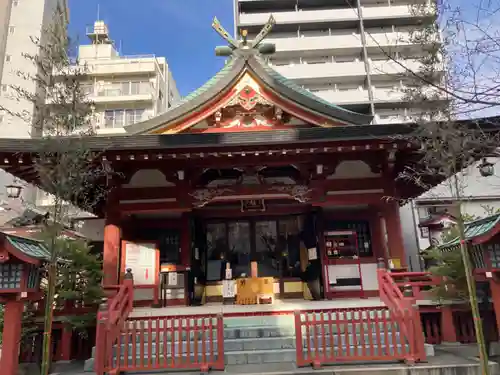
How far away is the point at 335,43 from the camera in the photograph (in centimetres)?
4159

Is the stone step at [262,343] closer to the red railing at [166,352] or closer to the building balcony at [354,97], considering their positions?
the red railing at [166,352]

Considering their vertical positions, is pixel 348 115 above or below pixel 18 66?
A: below

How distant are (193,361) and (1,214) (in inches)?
695

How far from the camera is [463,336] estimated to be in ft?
28.6

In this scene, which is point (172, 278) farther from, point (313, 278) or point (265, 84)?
point (265, 84)

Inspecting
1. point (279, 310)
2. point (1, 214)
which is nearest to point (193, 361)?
point (279, 310)

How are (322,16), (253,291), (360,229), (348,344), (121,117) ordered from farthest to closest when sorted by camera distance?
(322,16) < (121,117) < (360,229) < (253,291) < (348,344)

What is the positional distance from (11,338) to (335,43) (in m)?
41.5

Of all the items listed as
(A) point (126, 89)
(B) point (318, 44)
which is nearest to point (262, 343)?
(A) point (126, 89)

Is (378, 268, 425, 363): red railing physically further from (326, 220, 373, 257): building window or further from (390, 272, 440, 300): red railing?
(326, 220, 373, 257): building window

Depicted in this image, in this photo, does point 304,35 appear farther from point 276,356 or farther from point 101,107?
point 276,356

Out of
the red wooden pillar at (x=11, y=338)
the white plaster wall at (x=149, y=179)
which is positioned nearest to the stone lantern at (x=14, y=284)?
the red wooden pillar at (x=11, y=338)

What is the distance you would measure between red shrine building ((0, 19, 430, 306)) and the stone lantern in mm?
2828

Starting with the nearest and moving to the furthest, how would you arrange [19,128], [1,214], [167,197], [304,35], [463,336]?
1. [463,336]
2. [167,197]
3. [1,214]
4. [19,128]
5. [304,35]
